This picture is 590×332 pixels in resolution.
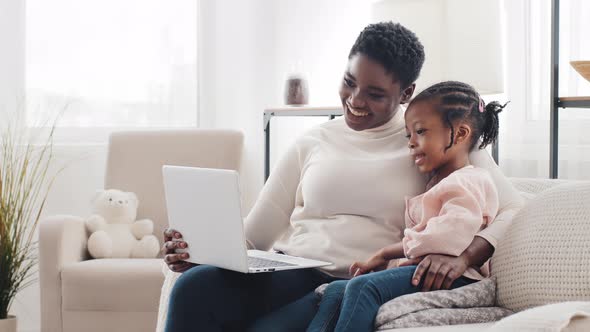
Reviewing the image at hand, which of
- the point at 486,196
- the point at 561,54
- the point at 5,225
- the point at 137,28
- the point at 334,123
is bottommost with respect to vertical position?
the point at 5,225

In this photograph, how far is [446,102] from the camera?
64.4 inches

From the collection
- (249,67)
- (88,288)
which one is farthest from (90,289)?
(249,67)

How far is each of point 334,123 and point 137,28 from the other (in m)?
2.27

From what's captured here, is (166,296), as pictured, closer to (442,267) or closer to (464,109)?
(442,267)

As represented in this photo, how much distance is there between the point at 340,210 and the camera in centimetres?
173

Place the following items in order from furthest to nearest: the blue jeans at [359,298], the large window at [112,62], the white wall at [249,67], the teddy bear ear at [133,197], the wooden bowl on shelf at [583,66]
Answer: the white wall at [249,67], the large window at [112,62], the teddy bear ear at [133,197], the wooden bowl on shelf at [583,66], the blue jeans at [359,298]

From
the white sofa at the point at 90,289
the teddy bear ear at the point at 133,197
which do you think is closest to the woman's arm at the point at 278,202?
the white sofa at the point at 90,289

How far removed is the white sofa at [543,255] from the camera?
1.37 metres

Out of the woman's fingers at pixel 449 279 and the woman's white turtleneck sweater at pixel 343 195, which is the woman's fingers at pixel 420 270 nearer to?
the woman's fingers at pixel 449 279

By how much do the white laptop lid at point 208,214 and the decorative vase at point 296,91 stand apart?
169 centimetres

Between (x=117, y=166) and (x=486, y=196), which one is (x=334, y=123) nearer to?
(x=486, y=196)

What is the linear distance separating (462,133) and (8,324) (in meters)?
1.99

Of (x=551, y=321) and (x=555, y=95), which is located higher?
(x=555, y=95)

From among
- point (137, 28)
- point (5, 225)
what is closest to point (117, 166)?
point (5, 225)
